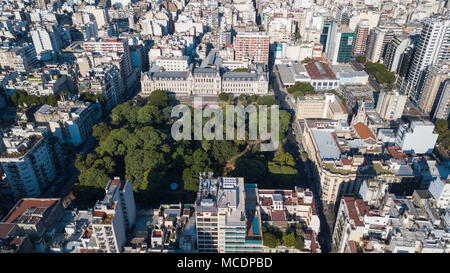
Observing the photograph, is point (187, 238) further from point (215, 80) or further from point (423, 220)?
point (215, 80)

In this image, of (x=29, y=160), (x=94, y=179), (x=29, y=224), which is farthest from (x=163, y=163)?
(x=29, y=224)

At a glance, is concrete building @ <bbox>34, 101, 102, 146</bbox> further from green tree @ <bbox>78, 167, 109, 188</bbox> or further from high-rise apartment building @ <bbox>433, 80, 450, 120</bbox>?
high-rise apartment building @ <bbox>433, 80, 450, 120</bbox>

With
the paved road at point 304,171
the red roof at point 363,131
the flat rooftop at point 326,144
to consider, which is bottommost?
the paved road at point 304,171

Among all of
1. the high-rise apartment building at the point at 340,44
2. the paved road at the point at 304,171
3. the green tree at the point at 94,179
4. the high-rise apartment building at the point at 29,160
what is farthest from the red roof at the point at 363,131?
the high-rise apartment building at the point at 29,160

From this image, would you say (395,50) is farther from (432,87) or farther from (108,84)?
(108,84)

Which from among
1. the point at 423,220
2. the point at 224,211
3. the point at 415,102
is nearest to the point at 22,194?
the point at 224,211

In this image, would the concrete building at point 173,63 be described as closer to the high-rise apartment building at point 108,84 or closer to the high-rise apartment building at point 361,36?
the high-rise apartment building at point 108,84
